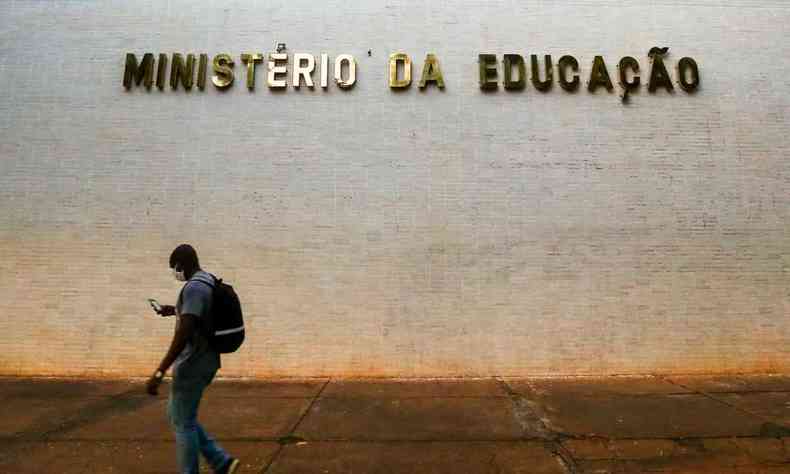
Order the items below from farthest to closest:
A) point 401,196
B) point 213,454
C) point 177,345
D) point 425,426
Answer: point 401,196 → point 425,426 → point 213,454 → point 177,345

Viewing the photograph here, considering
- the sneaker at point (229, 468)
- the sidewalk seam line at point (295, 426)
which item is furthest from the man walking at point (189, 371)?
the sidewalk seam line at point (295, 426)

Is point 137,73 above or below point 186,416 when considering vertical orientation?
above

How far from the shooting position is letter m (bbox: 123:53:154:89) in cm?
726

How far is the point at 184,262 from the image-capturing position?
3268 mm

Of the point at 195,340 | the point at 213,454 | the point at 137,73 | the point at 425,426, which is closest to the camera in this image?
the point at 195,340

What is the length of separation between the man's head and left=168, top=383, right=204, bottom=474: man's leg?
0.75 meters

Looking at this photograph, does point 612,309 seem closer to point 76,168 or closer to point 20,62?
point 76,168

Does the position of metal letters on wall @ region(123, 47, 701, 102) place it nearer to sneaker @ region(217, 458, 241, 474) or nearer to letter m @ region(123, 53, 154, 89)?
letter m @ region(123, 53, 154, 89)

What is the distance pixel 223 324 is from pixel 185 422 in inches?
26.0

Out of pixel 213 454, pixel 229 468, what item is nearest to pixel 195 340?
pixel 213 454

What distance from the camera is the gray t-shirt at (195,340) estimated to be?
304cm

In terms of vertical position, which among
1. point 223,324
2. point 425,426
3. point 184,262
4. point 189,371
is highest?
point 184,262

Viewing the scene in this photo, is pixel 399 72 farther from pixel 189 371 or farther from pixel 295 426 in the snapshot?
pixel 189 371

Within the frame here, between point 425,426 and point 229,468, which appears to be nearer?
point 229,468
